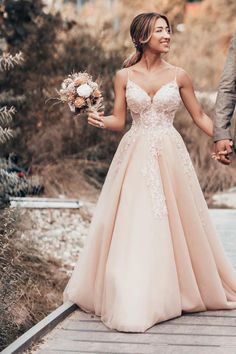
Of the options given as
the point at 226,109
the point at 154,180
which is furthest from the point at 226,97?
the point at 154,180

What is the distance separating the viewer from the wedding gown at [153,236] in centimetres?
691

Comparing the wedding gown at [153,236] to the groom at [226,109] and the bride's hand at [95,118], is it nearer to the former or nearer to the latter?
the bride's hand at [95,118]

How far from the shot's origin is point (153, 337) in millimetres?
6508

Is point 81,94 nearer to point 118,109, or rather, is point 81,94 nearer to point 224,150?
point 118,109

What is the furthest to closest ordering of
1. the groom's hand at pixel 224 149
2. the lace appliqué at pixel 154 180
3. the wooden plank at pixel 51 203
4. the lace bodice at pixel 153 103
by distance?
1. the wooden plank at pixel 51 203
2. the lace bodice at pixel 153 103
3. the lace appliqué at pixel 154 180
4. the groom's hand at pixel 224 149

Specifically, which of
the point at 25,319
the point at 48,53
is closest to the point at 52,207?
the point at 48,53

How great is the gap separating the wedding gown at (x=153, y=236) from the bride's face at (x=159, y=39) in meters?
0.25

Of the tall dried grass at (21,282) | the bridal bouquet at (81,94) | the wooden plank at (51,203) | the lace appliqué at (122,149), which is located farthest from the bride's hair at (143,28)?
the wooden plank at (51,203)

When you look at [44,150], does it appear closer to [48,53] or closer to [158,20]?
[48,53]

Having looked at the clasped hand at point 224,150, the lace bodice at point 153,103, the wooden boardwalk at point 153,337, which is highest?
the lace bodice at point 153,103

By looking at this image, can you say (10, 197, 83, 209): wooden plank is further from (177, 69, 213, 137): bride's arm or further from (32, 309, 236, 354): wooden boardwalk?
(32, 309, 236, 354): wooden boardwalk

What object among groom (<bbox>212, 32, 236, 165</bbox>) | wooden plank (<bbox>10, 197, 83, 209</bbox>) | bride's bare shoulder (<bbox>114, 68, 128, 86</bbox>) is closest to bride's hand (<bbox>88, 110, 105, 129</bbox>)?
bride's bare shoulder (<bbox>114, 68, 128, 86</bbox>)

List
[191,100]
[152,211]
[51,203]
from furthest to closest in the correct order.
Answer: [51,203] < [191,100] < [152,211]

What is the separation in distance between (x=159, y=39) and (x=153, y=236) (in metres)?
1.37
